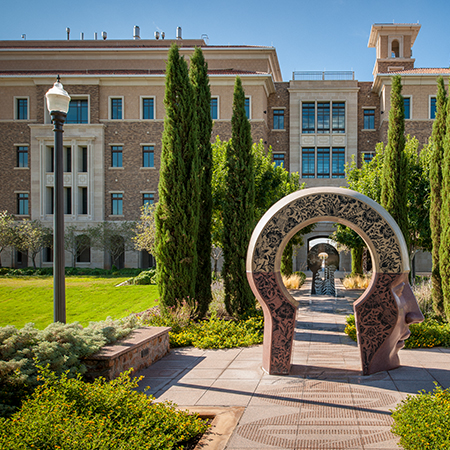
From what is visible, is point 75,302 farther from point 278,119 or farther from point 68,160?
point 278,119

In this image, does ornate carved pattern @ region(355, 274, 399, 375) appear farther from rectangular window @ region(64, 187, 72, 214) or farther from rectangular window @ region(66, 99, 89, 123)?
rectangular window @ region(66, 99, 89, 123)

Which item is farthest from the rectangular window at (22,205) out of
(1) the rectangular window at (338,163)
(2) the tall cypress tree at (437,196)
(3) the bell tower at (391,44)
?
(3) the bell tower at (391,44)

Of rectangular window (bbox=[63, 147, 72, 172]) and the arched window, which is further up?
the arched window

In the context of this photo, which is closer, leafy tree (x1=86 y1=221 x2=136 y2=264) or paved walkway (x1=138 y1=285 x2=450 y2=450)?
paved walkway (x1=138 y1=285 x2=450 y2=450)

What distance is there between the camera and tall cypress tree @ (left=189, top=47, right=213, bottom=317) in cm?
1213

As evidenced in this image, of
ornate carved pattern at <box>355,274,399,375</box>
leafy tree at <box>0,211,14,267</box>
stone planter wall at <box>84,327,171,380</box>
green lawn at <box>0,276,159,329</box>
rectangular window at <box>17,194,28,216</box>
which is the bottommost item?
green lawn at <box>0,276,159,329</box>

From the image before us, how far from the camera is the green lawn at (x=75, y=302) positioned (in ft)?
45.1

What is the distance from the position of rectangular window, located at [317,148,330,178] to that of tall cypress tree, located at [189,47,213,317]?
22945 mm

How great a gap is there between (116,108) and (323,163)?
A: 714 inches

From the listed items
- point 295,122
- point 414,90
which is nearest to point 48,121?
point 295,122

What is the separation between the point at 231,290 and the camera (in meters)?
12.3

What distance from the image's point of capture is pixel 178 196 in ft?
36.8

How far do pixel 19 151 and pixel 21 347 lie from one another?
3257cm

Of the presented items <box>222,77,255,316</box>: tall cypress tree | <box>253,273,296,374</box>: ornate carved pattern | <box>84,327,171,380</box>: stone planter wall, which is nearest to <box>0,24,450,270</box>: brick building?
<box>222,77,255,316</box>: tall cypress tree
